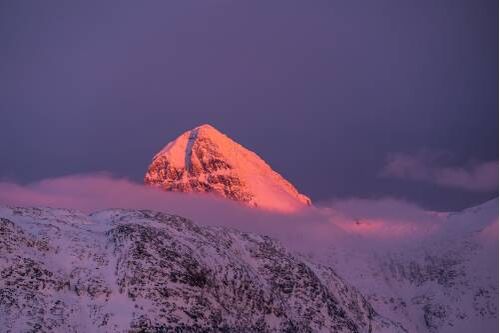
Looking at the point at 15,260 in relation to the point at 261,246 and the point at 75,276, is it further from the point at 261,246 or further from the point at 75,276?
the point at 261,246

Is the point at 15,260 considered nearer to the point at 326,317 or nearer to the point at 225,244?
the point at 225,244

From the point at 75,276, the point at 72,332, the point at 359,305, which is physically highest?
the point at 359,305

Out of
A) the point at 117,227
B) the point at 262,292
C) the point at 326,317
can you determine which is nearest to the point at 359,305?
the point at 326,317

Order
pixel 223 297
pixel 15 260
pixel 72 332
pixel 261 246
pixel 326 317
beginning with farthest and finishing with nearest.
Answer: pixel 261 246, pixel 326 317, pixel 223 297, pixel 15 260, pixel 72 332

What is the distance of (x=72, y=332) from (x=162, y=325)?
8.70 metres

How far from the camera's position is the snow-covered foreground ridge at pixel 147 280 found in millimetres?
81125

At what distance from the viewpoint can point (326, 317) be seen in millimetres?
104312

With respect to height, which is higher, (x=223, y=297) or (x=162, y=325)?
(x=223, y=297)

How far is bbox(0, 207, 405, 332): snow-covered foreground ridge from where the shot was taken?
81.1 meters

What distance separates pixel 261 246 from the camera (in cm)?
11612

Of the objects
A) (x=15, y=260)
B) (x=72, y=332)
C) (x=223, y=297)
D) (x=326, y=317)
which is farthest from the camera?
(x=326, y=317)

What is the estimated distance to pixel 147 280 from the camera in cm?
8725

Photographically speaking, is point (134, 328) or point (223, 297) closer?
point (134, 328)

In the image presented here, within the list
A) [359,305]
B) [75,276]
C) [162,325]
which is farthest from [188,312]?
[359,305]
